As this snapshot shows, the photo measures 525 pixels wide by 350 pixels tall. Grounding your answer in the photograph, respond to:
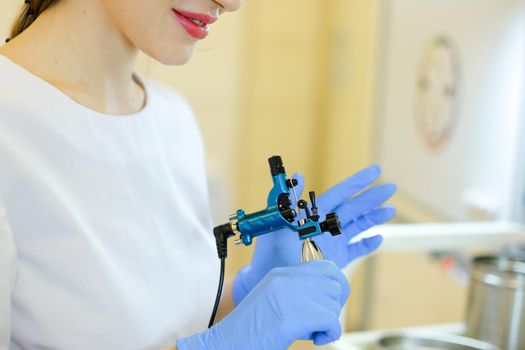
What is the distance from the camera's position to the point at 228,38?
3.29 metres

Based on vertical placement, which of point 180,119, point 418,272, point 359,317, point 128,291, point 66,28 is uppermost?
point 66,28

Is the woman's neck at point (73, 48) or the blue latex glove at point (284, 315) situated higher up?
the woman's neck at point (73, 48)

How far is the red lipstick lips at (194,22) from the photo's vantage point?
100 centimetres

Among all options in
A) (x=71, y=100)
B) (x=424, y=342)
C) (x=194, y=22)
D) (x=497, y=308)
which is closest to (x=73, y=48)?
(x=71, y=100)

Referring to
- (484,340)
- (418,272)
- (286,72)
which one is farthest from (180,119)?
(286,72)

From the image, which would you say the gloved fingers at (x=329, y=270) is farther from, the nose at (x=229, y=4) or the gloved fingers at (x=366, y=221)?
the nose at (x=229, y=4)

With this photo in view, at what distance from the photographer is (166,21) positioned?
0.99 meters

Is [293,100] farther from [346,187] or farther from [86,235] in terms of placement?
[86,235]

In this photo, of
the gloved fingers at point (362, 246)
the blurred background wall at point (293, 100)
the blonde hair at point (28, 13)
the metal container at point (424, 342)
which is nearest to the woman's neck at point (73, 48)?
the blonde hair at point (28, 13)

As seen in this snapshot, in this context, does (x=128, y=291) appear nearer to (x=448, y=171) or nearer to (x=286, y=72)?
(x=448, y=171)

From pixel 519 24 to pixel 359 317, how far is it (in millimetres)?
1624

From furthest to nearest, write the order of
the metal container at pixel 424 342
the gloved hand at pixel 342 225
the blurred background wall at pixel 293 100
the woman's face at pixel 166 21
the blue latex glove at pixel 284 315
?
the blurred background wall at pixel 293 100 < the metal container at pixel 424 342 < the gloved hand at pixel 342 225 < the woman's face at pixel 166 21 < the blue latex glove at pixel 284 315

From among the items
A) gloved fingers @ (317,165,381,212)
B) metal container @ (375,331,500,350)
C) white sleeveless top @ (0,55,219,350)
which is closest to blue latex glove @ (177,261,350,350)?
white sleeveless top @ (0,55,219,350)

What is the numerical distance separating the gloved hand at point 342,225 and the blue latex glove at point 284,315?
23 cm
